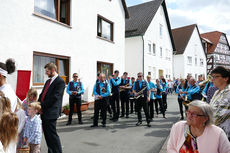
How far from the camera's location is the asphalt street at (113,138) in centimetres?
443

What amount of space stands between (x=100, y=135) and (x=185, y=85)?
4.09 metres

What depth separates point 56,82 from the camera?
11.8 ft

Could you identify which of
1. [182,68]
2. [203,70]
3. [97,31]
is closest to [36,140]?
[97,31]

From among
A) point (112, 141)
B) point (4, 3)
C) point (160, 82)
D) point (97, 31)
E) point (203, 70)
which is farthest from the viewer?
point (203, 70)

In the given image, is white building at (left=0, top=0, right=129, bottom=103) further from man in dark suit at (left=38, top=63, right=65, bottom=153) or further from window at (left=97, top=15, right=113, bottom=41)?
man in dark suit at (left=38, top=63, right=65, bottom=153)

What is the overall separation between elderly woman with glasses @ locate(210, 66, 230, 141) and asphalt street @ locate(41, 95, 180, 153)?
229 centimetres

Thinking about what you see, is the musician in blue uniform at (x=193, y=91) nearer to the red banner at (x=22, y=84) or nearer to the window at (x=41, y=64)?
the red banner at (x=22, y=84)

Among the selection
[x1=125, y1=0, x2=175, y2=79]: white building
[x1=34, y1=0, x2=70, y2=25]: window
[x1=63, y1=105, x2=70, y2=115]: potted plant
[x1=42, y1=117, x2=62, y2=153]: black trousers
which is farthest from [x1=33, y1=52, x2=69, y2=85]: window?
[x1=125, y1=0, x2=175, y2=79]: white building

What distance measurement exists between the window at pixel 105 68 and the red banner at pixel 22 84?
279 inches

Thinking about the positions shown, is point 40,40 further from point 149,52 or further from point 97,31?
point 149,52

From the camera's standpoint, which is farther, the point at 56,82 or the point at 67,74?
the point at 67,74

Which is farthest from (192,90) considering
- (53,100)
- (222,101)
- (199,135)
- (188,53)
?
(188,53)

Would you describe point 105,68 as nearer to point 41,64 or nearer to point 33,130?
point 41,64

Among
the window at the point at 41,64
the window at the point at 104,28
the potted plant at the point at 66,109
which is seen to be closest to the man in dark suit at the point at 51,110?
the window at the point at 41,64
